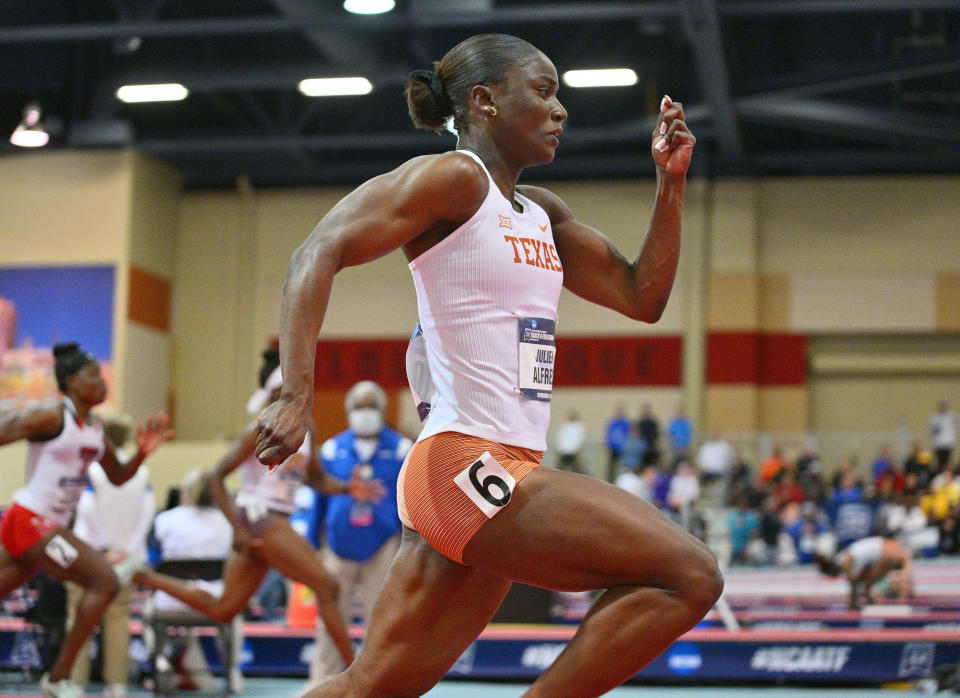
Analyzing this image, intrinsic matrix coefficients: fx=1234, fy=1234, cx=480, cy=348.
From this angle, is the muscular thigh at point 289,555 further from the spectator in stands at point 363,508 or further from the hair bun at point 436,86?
the hair bun at point 436,86

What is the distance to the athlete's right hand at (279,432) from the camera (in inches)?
94.7

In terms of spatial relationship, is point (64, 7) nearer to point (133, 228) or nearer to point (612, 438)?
point (133, 228)

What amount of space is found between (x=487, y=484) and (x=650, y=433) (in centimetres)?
1793

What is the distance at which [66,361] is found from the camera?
668 cm

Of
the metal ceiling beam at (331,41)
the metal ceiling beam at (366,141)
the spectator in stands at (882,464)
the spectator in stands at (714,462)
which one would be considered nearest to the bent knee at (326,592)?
the metal ceiling beam at (331,41)

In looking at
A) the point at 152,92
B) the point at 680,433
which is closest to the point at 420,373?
the point at 152,92

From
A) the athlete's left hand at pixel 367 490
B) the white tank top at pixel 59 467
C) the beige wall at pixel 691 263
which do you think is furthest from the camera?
the beige wall at pixel 691 263

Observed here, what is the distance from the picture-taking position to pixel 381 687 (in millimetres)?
2715

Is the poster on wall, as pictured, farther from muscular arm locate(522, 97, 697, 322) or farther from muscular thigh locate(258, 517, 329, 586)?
muscular arm locate(522, 97, 697, 322)

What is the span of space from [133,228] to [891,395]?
45.0ft

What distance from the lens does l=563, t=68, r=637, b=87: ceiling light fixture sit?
18.5 meters

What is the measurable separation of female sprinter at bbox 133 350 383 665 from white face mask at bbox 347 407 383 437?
0.91m

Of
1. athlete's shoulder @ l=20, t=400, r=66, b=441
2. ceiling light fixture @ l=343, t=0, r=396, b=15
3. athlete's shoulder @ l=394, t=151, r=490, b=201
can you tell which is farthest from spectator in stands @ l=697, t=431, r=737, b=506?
athlete's shoulder @ l=394, t=151, r=490, b=201

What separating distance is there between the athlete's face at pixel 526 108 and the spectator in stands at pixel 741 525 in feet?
45.4
